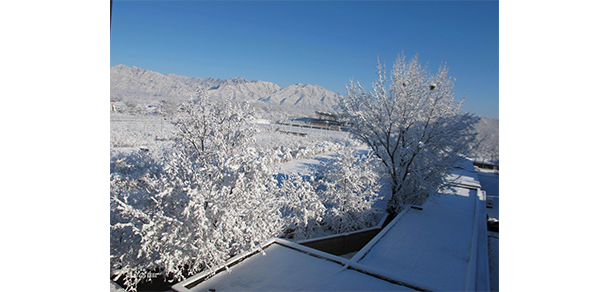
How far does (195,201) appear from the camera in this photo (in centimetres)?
204

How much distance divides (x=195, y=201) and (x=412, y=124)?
4.06 metres

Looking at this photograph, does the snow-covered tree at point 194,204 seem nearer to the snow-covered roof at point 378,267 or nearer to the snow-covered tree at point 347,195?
the snow-covered roof at point 378,267

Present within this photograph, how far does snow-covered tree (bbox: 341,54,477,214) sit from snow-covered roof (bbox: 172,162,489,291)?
1.30 metres

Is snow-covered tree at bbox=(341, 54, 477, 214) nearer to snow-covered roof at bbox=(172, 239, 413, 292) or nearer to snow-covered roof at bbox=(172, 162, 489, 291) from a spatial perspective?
snow-covered roof at bbox=(172, 162, 489, 291)

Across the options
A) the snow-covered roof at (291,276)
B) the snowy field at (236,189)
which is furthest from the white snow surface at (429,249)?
the snowy field at (236,189)

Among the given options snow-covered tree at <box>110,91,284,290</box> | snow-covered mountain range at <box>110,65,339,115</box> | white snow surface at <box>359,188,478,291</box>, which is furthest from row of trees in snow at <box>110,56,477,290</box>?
white snow surface at <box>359,188,478,291</box>

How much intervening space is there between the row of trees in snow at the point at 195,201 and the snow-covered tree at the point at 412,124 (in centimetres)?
267

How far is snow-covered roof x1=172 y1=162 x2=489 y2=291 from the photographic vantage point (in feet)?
6.91

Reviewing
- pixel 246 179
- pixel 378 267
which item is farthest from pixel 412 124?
pixel 246 179
